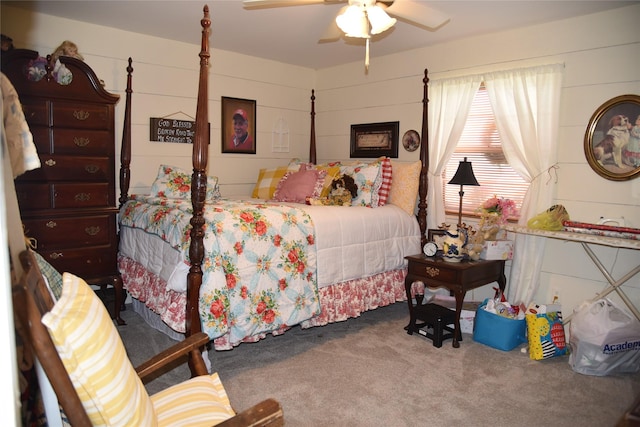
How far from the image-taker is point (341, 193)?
12.0ft

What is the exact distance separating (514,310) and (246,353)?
73.9 inches

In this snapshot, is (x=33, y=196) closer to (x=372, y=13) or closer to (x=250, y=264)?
(x=250, y=264)

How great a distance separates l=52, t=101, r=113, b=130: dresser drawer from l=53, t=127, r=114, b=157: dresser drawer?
1.6 inches

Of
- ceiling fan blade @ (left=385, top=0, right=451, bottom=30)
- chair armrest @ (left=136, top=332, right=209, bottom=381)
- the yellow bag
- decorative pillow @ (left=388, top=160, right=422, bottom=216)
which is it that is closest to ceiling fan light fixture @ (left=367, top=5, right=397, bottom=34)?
ceiling fan blade @ (left=385, top=0, right=451, bottom=30)

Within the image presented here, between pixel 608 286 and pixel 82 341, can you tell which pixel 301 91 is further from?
pixel 82 341

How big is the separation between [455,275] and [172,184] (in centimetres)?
230

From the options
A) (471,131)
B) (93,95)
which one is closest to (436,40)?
(471,131)

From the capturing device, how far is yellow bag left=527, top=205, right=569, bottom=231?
9.99 ft

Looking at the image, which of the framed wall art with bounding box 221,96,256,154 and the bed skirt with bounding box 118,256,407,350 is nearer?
the bed skirt with bounding box 118,256,407,350

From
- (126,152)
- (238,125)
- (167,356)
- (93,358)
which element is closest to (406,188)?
(238,125)

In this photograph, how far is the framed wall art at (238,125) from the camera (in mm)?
4402

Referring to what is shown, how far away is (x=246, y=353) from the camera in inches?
115

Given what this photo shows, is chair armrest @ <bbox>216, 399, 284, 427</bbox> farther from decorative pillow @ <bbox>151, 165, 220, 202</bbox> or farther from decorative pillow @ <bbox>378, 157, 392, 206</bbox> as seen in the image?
decorative pillow @ <bbox>378, 157, 392, 206</bbox>

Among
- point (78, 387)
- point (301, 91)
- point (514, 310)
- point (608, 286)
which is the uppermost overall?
point (301, 91)
